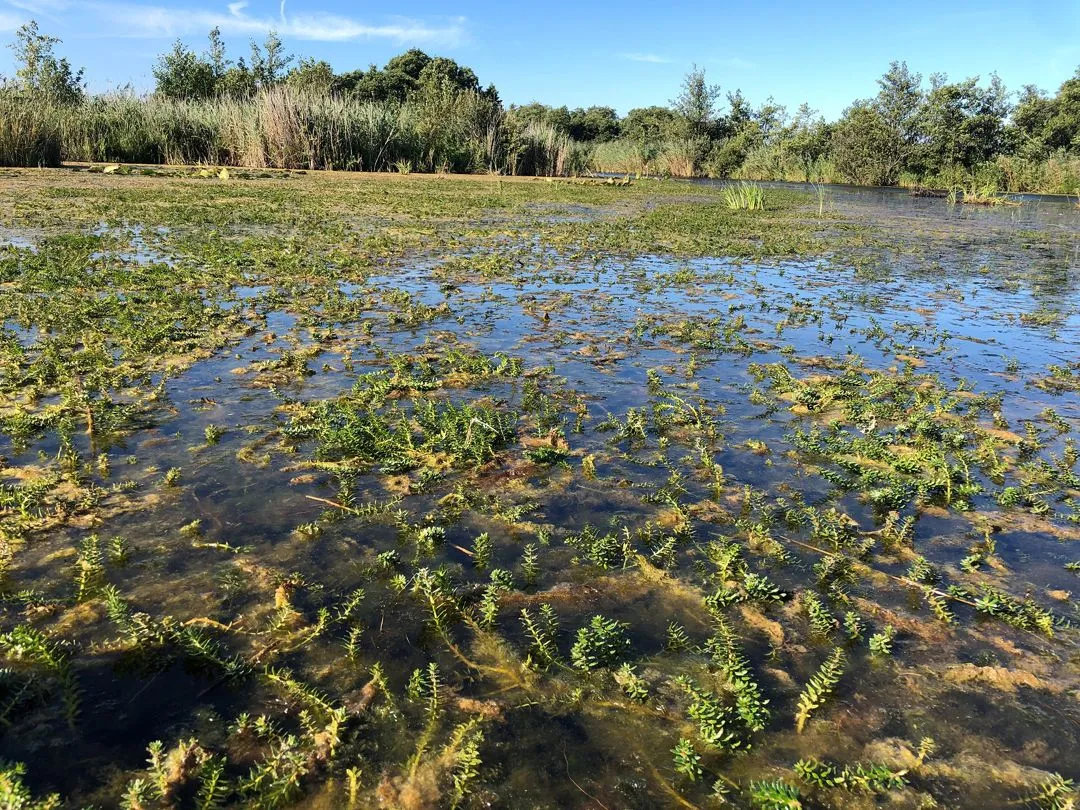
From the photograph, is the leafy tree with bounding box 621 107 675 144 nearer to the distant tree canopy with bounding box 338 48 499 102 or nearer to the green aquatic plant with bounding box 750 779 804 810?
the distant tree canopy with bounding box 338 48 499 102

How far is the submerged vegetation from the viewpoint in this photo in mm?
2227

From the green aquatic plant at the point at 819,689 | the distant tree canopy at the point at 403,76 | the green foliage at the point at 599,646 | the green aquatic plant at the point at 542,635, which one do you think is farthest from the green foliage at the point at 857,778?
the distant tree canopy at the point at 403,76

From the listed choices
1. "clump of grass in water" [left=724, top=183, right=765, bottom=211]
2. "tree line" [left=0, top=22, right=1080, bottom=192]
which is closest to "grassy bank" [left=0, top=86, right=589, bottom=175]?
"tree line" [left=0, top=22, right=1080, bottom=192]

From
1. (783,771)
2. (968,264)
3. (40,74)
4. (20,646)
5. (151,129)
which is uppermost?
(40,74)

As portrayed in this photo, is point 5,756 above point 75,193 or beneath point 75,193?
beneath

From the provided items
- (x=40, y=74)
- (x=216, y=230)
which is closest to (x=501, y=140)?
(x=216, y=230)

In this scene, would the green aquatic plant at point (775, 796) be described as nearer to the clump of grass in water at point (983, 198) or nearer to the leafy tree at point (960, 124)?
the clump of grass in water at point (983, 198)

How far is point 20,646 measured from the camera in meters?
2.46

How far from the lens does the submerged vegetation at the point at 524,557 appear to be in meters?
2.23

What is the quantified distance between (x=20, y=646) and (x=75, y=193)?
737 inches

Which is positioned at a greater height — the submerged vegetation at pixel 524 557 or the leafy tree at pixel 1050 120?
the leafy tree at pixel 1050 120

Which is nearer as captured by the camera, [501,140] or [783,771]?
[783,771]

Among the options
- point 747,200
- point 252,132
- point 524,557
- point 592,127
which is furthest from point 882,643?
point 592,127

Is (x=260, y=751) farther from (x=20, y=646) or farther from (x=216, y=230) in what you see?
(x=216, y=230)
